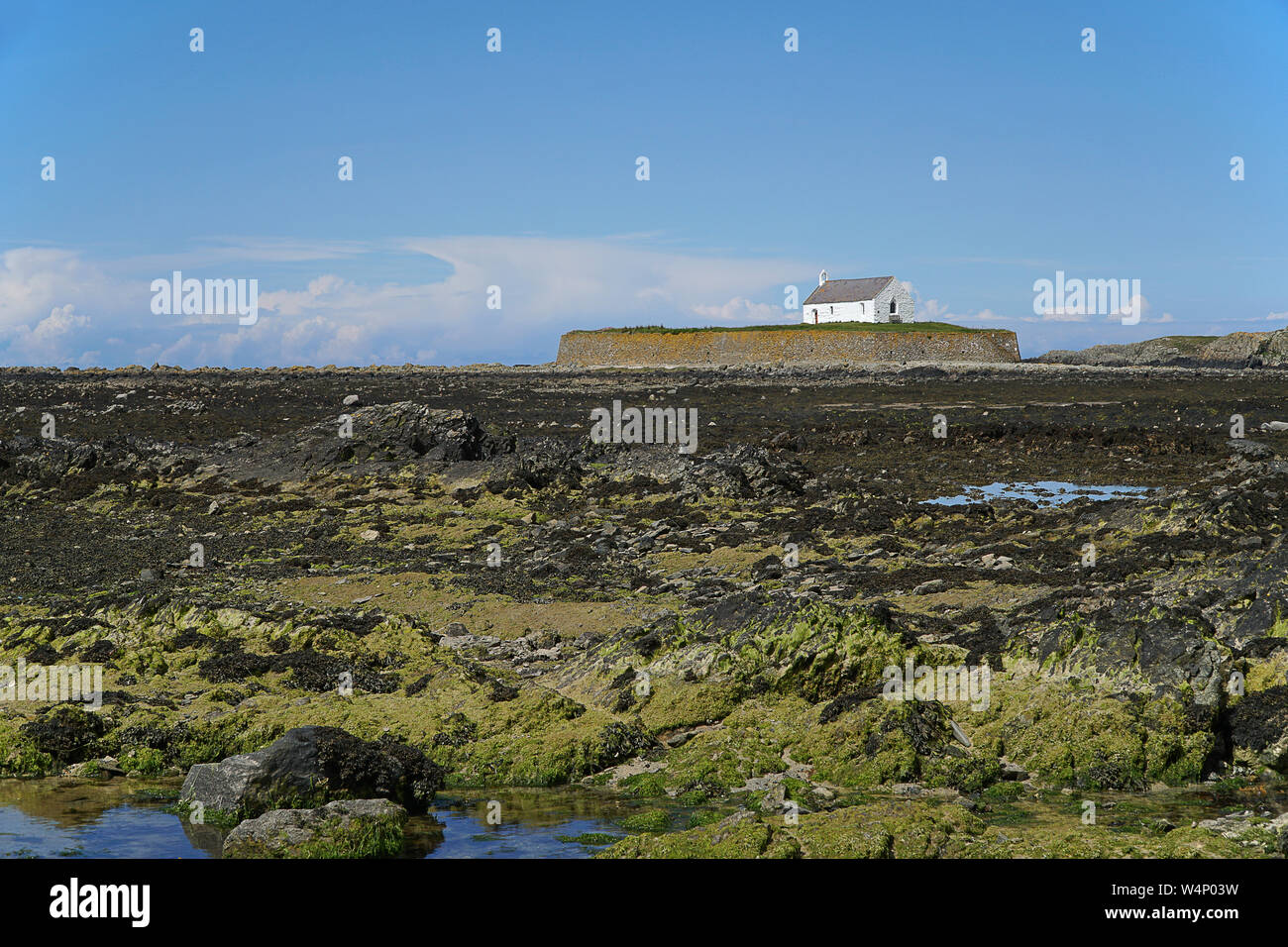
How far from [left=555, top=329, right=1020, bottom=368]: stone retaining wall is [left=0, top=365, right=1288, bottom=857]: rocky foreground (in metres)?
52.9

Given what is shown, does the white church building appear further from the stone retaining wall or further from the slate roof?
the stone retaining wall

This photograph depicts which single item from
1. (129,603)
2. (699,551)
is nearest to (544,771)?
(129,603)

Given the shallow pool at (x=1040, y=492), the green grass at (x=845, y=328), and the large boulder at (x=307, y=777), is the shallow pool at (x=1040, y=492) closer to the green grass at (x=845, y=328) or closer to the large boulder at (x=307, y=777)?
the large boulder at (x=307, y=777)

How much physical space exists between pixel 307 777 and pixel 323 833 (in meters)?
0.91

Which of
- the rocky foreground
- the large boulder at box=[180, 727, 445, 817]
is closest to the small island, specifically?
the rocky foreground

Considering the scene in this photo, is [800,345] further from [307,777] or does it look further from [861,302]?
[307,777]

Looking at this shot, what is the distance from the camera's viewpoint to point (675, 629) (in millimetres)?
14078

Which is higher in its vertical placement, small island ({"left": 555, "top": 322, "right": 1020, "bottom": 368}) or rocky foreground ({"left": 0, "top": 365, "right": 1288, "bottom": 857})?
small island ({"left": 555, "top": 322, "right": 1020, "bottom": 368})

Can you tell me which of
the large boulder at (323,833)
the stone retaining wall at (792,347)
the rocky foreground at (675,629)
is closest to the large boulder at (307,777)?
the rocky foreground at (675,629)

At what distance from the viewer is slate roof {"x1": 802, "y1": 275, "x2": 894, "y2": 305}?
97.2 m

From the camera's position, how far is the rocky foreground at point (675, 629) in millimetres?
10656

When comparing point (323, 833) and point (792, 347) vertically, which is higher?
point (792, 347)

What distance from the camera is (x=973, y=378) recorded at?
6938cm

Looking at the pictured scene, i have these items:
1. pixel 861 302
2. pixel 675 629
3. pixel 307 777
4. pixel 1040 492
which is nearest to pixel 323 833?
pixel 307 777
